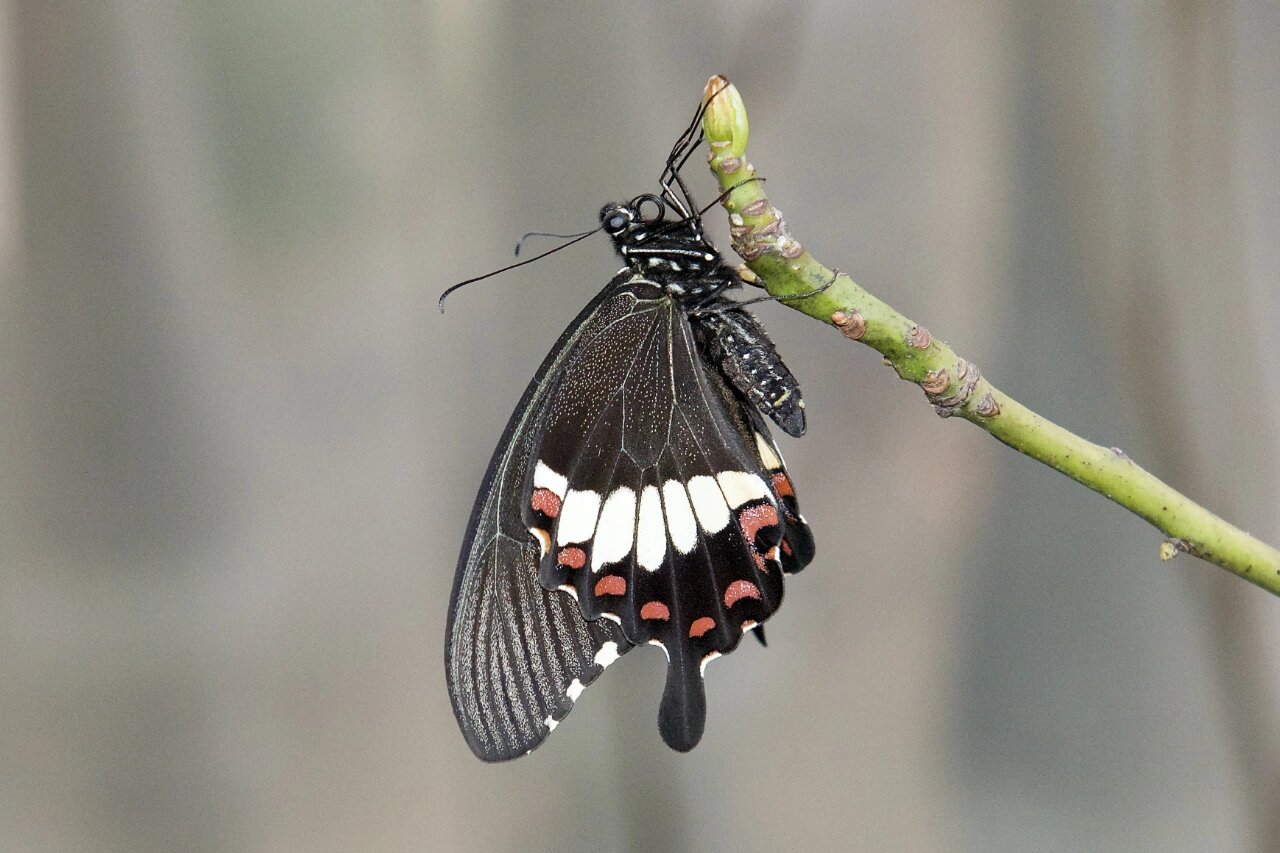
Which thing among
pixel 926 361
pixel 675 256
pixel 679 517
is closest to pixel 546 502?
pixel 679 517

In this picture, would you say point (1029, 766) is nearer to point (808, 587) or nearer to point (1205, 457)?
point (808, 587)

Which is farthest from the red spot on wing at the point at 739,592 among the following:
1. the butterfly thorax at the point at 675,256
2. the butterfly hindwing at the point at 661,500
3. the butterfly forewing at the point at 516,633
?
the butterfly thorax at the point at 675,256

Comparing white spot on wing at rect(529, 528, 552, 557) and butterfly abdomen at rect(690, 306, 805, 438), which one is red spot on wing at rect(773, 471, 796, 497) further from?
white spot on wing at rect(529, 528, 552, 557)

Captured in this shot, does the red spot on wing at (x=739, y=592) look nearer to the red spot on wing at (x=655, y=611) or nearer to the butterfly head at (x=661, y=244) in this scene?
the red spot on wing at (x=655, y=611)

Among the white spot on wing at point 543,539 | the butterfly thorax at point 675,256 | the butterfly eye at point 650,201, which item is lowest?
the white spot on wing at point 543,539

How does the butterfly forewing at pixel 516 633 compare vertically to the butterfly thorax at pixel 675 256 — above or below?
below

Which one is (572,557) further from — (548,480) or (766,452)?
(766,452)

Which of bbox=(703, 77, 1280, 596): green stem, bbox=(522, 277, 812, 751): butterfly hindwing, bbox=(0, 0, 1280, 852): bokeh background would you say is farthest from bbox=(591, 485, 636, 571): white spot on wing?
bbox=(0, 0, 1280, 852): bokeh background
